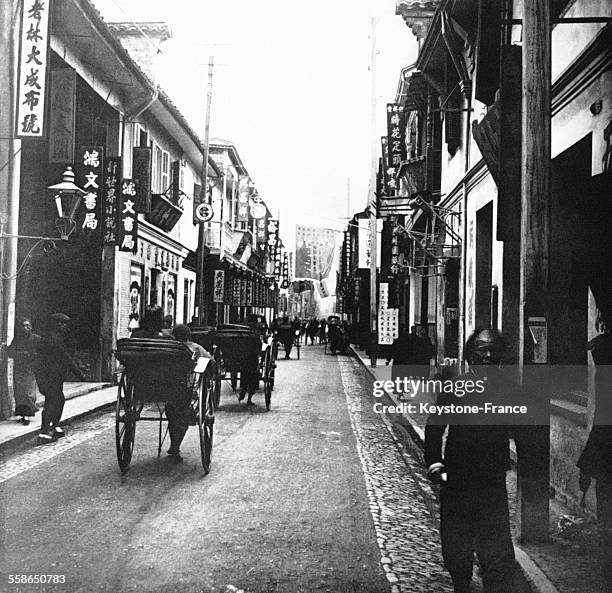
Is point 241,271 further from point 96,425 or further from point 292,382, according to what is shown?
point 96,425

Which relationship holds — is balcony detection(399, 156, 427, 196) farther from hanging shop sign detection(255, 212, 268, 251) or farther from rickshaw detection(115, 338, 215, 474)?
hanging shop sign detection(255, 212, 268, 251)

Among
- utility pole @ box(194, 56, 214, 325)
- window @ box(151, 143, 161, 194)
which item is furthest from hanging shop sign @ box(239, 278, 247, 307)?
window @ box(151, 143, 161, 194)

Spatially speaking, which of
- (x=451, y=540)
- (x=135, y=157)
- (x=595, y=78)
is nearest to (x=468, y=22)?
(x=595, y=78)

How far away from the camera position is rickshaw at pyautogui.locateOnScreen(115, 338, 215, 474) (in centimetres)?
772

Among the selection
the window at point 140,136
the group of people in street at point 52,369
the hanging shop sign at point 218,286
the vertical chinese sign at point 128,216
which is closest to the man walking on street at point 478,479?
the group of people in street at point 52,369

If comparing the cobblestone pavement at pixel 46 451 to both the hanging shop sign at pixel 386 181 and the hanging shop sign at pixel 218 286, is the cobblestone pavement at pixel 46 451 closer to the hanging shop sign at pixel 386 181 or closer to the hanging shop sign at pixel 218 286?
the hanging shop sign at pixel 386 181

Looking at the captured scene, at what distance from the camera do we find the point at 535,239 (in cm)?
516

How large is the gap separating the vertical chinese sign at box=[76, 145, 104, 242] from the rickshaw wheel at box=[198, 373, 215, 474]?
24.3 feet

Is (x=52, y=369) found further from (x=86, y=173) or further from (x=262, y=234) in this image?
(x=262, y=234)

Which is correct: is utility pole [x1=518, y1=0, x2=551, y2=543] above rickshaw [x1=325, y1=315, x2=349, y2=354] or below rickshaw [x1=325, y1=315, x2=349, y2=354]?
above

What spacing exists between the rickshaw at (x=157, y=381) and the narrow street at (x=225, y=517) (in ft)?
1.37

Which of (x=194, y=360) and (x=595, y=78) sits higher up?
(x=595, y=78)

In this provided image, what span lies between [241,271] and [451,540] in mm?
39018

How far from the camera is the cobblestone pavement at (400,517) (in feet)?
15.9
